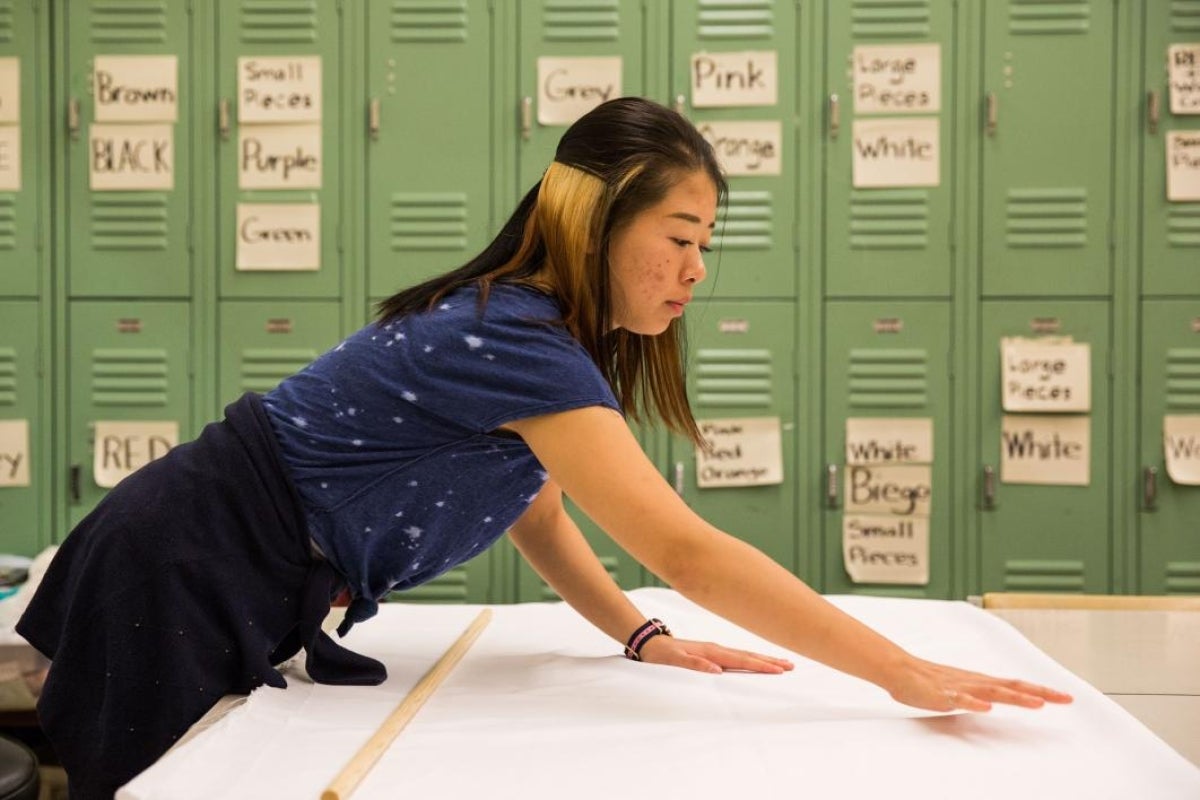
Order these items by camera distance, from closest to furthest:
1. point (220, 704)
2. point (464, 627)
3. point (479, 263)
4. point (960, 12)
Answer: point (220, 704) → point (479, 263) → point (464, 627) → point (960, 12)

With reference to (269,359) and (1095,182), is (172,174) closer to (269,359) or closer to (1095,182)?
(269,359)

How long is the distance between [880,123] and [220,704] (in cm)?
241

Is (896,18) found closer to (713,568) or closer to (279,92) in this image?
(279,92)

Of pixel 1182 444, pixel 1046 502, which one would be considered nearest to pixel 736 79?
pixel 1046 502

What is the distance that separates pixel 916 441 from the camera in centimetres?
298

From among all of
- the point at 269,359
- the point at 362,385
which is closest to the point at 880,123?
the point at 269,359

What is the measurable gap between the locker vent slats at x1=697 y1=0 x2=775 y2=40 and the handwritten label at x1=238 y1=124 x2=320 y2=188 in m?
1.14

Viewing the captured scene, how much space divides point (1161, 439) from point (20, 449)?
10.5ft

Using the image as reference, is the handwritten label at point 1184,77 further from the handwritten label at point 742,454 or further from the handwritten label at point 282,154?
the handwritten label at point 282,154

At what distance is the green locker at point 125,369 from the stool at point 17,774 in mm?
1731

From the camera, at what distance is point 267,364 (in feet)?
10.1

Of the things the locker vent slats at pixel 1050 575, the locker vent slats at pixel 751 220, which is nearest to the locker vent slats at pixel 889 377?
the locker vent slats at pixel 751 220

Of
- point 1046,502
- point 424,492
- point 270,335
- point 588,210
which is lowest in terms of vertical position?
point 1046,502

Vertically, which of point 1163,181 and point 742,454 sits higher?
point 1163,181
